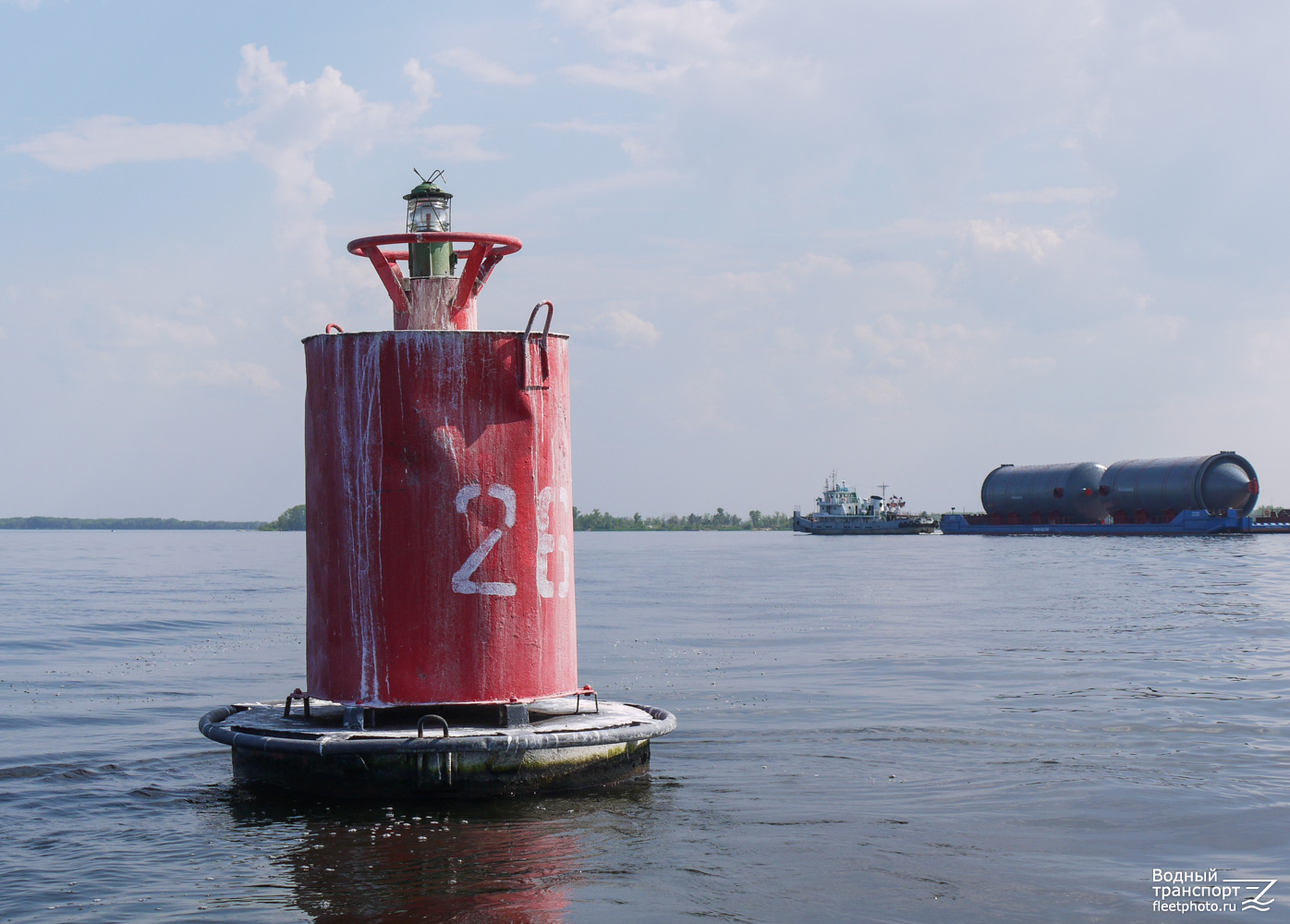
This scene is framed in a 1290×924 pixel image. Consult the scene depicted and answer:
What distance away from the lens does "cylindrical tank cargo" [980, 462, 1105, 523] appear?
290 ft

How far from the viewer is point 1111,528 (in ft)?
281

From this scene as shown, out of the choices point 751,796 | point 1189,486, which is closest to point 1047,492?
point 1189,486

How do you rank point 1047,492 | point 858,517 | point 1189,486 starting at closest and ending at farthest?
point 1189,486, point 1047,492, point 858,517

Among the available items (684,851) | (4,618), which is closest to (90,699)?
(684,851)

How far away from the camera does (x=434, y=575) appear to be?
927 centimetres

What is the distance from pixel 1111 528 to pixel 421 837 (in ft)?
279

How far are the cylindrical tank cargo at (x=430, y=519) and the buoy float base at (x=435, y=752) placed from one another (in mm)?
327

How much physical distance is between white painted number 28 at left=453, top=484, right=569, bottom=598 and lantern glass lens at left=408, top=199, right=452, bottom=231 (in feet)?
7.56

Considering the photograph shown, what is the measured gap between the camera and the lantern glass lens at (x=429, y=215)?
10008 mm

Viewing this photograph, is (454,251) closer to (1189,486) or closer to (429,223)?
(429,223)

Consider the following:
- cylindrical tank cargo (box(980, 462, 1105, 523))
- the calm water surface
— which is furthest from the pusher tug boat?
the calm water surface

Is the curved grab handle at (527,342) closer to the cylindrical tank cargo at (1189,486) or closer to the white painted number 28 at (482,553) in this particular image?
the white painted number 28 at (482,553)

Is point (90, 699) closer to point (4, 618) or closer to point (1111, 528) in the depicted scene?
point (4, 618)

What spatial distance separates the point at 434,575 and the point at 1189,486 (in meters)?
81.5
